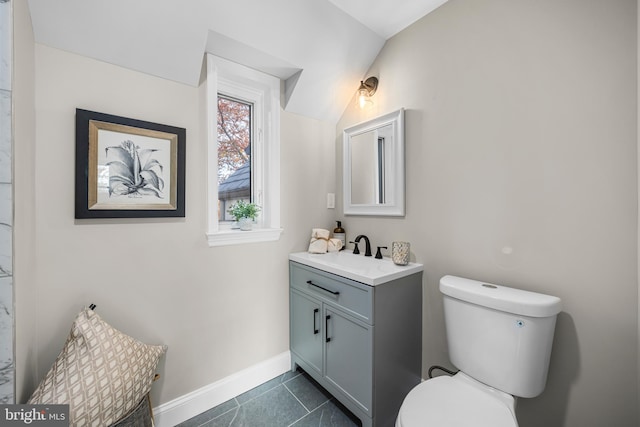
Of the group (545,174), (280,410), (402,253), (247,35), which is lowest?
(280,410)

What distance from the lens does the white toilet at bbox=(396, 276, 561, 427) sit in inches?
39.1

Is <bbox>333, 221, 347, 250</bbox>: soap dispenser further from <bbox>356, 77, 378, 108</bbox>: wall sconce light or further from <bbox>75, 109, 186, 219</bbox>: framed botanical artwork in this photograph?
<bbox>75, 109, 186, 219</bbox>: framed botanical artwork

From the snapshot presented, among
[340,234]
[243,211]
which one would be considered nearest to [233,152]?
[243,211]

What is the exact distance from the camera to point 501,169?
52.1 inches

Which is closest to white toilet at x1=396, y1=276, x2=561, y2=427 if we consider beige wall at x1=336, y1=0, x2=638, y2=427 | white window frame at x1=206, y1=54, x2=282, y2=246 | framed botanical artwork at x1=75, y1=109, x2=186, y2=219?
beige wall at x1=336, y1=0, x2=638, y2=427

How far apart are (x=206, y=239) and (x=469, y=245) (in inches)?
60.4

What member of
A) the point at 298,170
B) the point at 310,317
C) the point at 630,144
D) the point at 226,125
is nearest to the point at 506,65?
the point at 630,144

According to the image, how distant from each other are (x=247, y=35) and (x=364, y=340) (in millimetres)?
1805

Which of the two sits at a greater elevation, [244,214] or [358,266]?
[244,214]

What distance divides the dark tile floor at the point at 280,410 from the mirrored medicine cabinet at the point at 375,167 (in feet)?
4.18

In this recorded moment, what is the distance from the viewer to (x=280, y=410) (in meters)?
1.58

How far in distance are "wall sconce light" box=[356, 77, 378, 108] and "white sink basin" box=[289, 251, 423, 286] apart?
116cm

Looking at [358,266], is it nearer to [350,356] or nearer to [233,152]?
[350,356]

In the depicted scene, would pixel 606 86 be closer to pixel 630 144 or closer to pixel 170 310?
pixel 630 144
